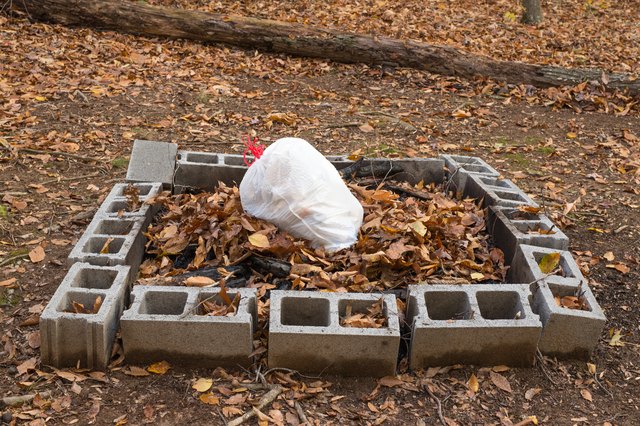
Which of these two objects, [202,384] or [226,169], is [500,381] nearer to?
[202,384]

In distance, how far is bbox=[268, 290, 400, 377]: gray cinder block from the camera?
3236 millimetres

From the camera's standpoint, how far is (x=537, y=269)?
377cm

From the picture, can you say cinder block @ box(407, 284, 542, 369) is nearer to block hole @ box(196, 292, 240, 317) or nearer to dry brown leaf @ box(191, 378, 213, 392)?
block hole @ box(196, 292, 240, 317)

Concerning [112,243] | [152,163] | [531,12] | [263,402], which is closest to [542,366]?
[263,402]

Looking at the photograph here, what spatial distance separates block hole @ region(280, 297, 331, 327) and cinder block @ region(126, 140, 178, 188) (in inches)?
66.0

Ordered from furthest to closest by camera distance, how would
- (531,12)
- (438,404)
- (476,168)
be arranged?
(531,12), (476,168), (438,404)

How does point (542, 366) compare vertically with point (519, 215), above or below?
below

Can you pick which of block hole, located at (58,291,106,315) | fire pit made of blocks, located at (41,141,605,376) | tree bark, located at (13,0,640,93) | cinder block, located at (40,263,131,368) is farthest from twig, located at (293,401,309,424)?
tree bark, located at (13,0,640,93)

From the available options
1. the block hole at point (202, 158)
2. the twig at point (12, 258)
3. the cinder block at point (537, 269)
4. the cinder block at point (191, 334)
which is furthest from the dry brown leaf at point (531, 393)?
the twig at point (12, 258)

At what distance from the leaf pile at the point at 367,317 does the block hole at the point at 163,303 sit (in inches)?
32.4

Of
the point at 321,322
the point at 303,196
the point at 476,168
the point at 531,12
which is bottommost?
the point at 321,322

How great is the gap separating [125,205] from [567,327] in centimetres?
277

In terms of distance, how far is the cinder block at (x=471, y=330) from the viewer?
3328mm

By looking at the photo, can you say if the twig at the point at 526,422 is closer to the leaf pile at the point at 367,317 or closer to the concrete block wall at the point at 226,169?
the leaf pile at the point at 367,317
